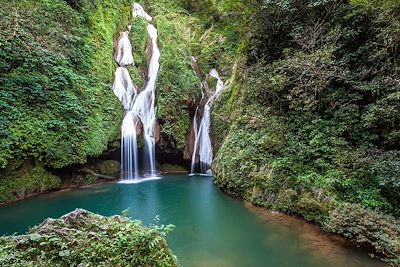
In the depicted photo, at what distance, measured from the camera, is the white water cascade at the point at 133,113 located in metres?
13.5

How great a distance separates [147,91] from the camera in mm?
15383

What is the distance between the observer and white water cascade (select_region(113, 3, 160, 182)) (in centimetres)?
1348

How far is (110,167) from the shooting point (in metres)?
13.2

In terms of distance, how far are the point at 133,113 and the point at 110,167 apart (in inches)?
118

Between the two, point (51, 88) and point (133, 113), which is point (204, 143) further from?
point (51, 88)

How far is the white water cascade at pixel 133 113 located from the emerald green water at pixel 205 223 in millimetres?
1634

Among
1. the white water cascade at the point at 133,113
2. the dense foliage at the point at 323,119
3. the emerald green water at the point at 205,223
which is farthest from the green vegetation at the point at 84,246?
the white water cascade at the point at 133,113

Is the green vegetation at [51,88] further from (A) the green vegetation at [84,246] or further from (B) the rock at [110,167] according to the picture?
(A) the green vegetation at [84,246]


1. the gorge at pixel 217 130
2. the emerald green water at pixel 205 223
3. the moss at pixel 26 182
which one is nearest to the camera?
the emerald green water at pixel 205 223

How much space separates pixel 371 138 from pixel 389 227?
2.52 metres

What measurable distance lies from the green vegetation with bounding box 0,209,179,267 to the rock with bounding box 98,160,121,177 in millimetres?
9296

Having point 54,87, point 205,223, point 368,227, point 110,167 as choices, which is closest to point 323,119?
point 368,227

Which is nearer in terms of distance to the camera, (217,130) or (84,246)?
(84,246)

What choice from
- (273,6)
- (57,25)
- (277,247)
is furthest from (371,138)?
(57,25)
